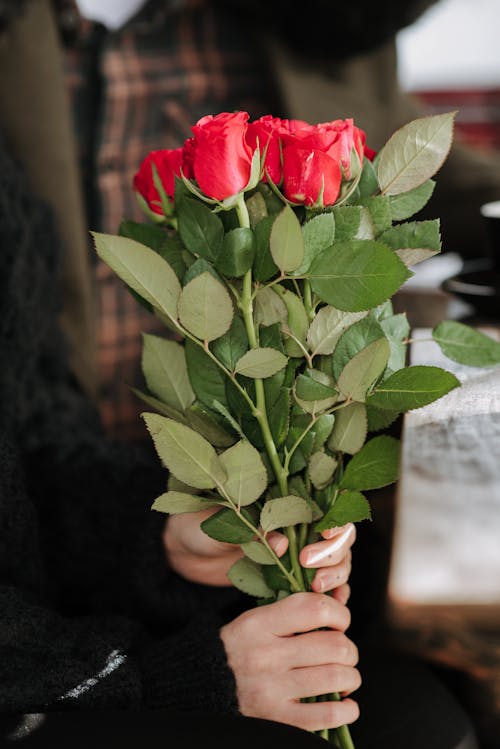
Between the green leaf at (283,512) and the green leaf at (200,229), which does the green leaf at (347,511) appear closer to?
the green leaf at (283,512)

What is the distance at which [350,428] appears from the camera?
1.64 feet

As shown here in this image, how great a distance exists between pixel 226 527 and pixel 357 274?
0.18 meters

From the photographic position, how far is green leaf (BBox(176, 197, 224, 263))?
0.46 m

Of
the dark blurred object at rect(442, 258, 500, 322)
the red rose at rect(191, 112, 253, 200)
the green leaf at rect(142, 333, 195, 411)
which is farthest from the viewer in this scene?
the dark blurred object at rect(442, 258, 500, 322)

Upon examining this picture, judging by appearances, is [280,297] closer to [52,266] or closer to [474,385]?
[474,385]

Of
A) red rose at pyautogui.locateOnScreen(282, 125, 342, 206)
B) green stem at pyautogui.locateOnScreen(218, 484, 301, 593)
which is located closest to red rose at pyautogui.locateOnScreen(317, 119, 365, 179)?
red rose at pyautogui.locateOnScreen(282, 125, 342, 206)

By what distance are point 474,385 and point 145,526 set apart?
0.35 metres

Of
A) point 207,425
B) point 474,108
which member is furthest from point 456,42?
point 207,425

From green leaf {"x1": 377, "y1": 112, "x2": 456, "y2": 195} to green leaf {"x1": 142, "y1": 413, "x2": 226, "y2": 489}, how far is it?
20cm

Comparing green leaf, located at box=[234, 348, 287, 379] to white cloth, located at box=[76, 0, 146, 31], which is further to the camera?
white cloth, located at box=[76, 0, 146, 31]

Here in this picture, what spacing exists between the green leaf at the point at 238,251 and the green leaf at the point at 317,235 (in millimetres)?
30

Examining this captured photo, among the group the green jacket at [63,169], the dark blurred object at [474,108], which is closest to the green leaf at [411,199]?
the green jacket at [63,169]

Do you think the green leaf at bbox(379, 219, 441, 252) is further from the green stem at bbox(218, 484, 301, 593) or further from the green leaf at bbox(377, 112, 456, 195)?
the green stem at bbox(218, 484, 301, 593)

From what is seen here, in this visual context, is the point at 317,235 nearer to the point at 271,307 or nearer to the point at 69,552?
the point at 271,307
